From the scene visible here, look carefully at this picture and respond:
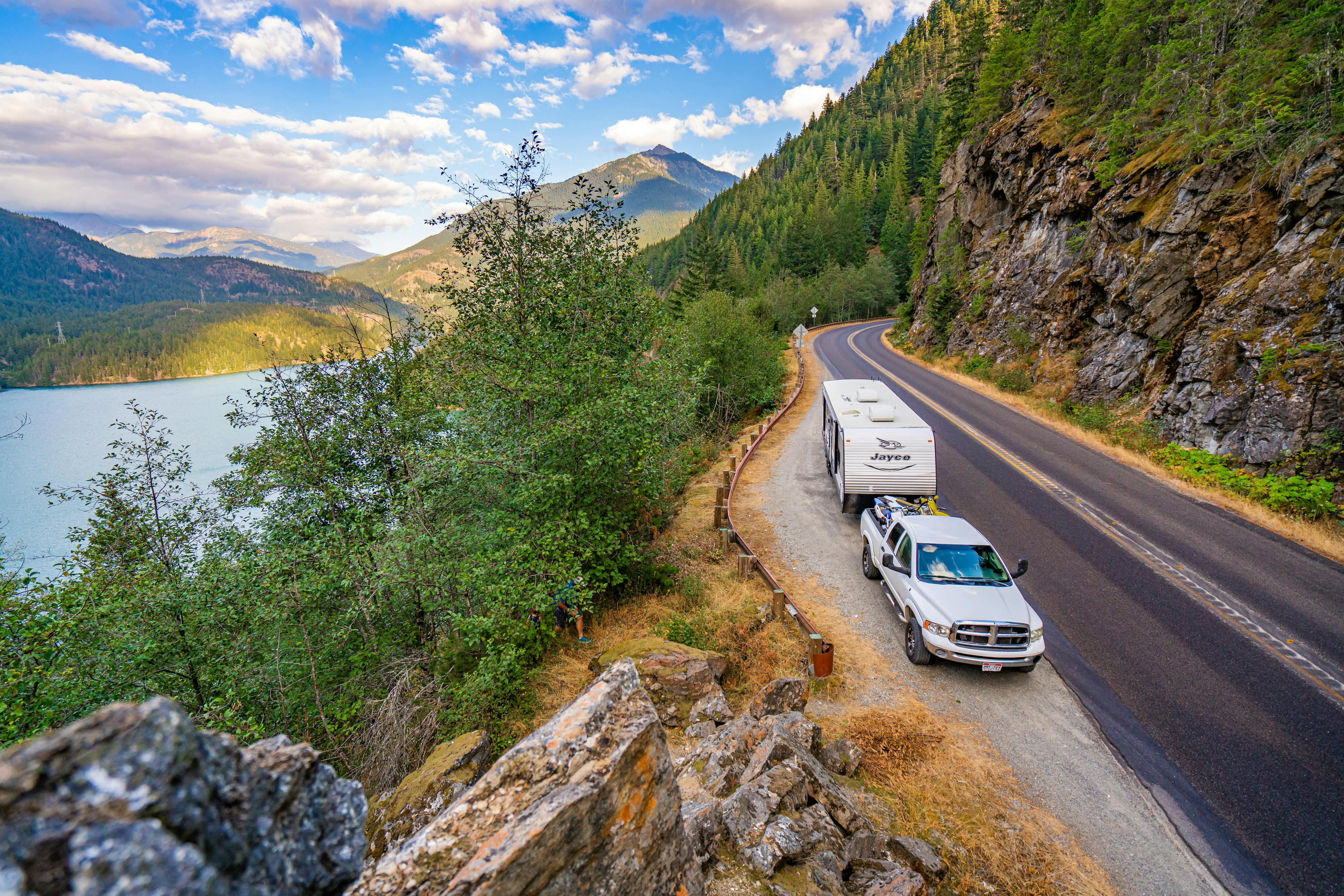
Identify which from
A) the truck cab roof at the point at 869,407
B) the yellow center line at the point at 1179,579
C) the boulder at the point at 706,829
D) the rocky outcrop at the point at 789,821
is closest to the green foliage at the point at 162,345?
the truck cab roof at the point at 869,407

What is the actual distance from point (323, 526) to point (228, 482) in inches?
102

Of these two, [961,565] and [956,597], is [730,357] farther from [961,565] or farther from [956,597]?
[956,597]

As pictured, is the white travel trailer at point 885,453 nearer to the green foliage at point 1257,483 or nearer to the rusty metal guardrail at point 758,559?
the rusty metal guardrail at point 758,559

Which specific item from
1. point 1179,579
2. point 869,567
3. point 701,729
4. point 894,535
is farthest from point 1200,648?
point 701,729

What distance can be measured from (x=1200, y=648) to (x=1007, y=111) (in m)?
43.0

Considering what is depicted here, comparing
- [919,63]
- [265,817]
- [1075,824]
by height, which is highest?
[919,63]

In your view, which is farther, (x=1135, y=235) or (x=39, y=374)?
(x=39, y=374)

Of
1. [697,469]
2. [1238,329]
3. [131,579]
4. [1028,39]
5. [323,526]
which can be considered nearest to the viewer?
[131,579]

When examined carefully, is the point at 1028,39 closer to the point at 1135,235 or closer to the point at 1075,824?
the point at 1135,235

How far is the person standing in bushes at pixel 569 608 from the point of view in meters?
8.76

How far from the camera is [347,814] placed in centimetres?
Result: 222

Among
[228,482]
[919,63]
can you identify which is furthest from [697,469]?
[919,63]

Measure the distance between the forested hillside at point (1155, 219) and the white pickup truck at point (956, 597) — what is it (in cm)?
1190

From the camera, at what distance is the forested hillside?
1484 centimetres
